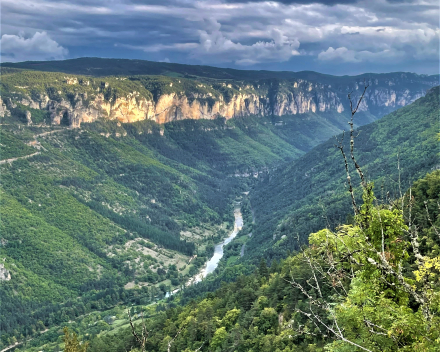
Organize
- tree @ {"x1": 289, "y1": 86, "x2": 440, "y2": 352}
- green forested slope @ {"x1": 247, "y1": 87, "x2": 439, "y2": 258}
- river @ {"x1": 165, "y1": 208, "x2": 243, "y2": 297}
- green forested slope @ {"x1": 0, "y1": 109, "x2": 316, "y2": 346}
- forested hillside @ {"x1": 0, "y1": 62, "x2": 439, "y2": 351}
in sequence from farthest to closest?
river @ {"x1": 165, "y1": 208, "x2": 243, "y2": 297}
green forested slope @ {"x1": 0, "y1": 109, "x2": 316, "y2": 346}
green forested slope @ {"x1": 247, "y1": 87, "x2": 439, "y2": 258}
forested hillside @ {"x1": 0, "y1": 62, "x2": 439, "y2": 351}
tree @ {"x1": 289, "y1": 86, "x2": 440, "y2": 352}

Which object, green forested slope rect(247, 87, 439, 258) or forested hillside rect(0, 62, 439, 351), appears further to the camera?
green forested slope rect(247, 87, 439, 258)

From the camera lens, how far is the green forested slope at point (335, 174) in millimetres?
101812

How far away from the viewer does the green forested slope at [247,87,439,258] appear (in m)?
102

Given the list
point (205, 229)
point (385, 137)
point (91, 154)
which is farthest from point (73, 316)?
point (385, 137)

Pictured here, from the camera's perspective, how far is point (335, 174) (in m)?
159

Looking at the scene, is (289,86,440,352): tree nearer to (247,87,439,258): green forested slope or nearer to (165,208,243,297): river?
(247,87,439,258): green forested slope

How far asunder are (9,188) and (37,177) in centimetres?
1317

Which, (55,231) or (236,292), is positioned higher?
(236,292)

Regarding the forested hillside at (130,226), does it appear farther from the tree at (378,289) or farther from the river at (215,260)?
the tree at (378,289)

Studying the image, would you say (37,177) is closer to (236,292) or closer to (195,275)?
(195,275)

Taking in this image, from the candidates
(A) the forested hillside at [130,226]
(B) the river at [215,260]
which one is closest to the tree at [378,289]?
(A) the forested hillside at [130,226]

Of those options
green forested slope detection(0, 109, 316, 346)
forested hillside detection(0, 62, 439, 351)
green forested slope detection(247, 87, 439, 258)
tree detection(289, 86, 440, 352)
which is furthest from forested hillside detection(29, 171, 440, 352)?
green forested slope detection(247, 87, 439, 258)

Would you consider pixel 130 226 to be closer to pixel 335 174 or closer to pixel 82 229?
pixel 82 229

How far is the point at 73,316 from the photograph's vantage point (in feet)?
346
